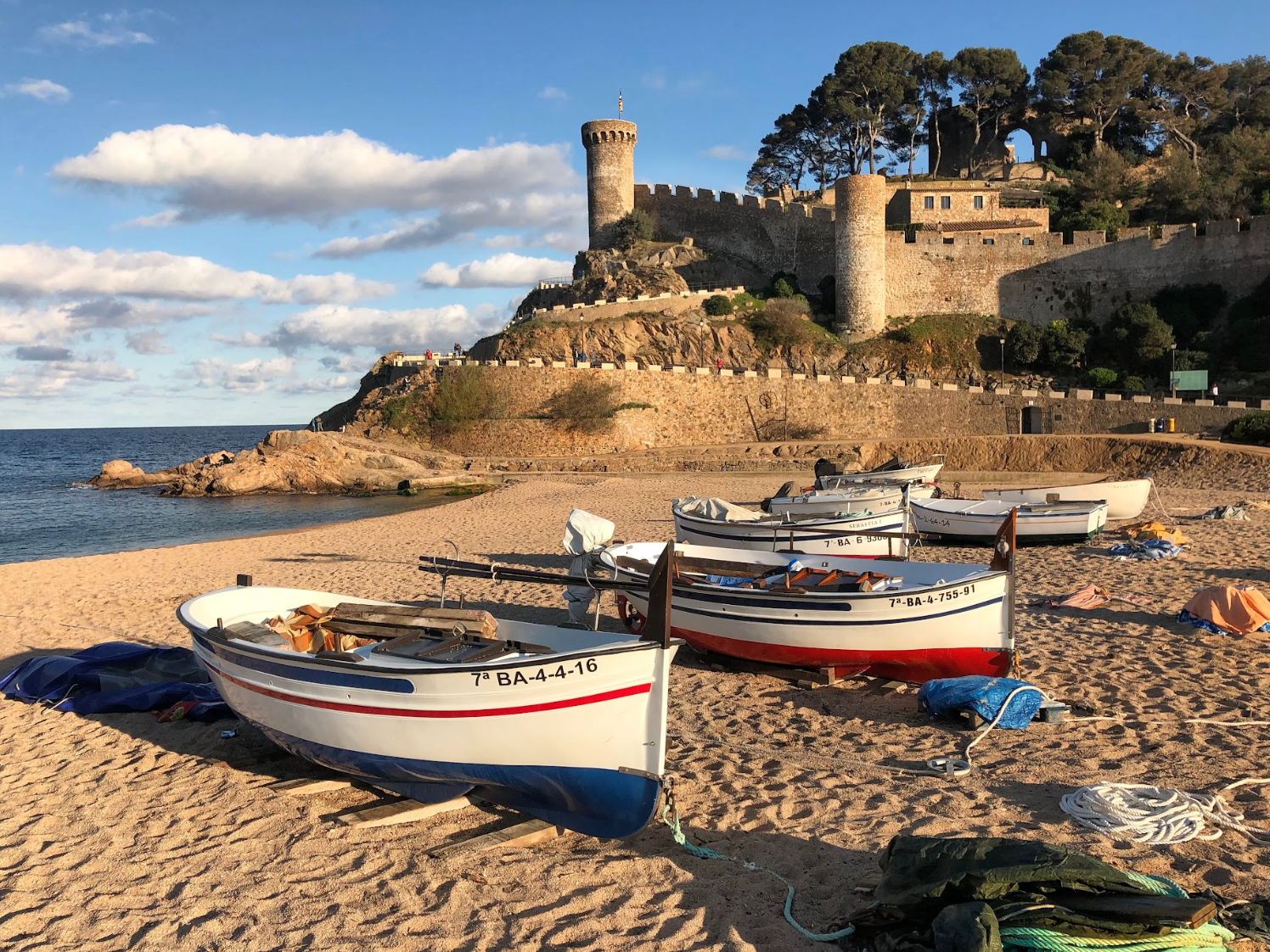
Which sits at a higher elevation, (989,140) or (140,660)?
(989,140)

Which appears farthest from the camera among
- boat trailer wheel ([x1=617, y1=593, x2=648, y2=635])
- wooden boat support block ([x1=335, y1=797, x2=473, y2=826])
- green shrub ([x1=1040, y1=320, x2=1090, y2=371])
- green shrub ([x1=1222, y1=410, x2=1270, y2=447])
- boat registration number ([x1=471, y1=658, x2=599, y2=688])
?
green shrub ([x1=1040, y1=320, x2=1090, y2=371])

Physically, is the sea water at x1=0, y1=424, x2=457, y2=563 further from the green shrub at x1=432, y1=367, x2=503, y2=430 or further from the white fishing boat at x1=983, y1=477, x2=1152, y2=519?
the white fishing boat at x1=983, y1=477, x2=1152, y2=519

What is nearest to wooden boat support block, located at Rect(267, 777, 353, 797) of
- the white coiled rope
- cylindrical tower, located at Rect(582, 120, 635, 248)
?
the white coiled rope

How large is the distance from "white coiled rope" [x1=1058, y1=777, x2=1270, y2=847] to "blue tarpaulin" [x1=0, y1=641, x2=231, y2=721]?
22.9ft

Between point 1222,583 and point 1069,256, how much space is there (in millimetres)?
38569

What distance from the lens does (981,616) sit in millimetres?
8281

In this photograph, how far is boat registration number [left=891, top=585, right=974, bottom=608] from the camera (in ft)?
27.0

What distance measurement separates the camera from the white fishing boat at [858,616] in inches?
326

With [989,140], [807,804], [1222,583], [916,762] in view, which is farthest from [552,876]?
[989,140]

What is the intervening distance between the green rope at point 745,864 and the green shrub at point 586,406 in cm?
3055

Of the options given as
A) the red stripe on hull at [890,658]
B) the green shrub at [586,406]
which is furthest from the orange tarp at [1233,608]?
the green shrub at [586,406]

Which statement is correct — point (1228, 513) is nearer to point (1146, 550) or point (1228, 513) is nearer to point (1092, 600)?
point (1146, 550)

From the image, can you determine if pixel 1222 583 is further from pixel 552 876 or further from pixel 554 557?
pixel 554 557

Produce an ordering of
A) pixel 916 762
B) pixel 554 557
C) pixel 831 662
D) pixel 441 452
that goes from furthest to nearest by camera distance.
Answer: pixel 441 452
pixel 554 557
pixel 831 662
pixel 916 762
